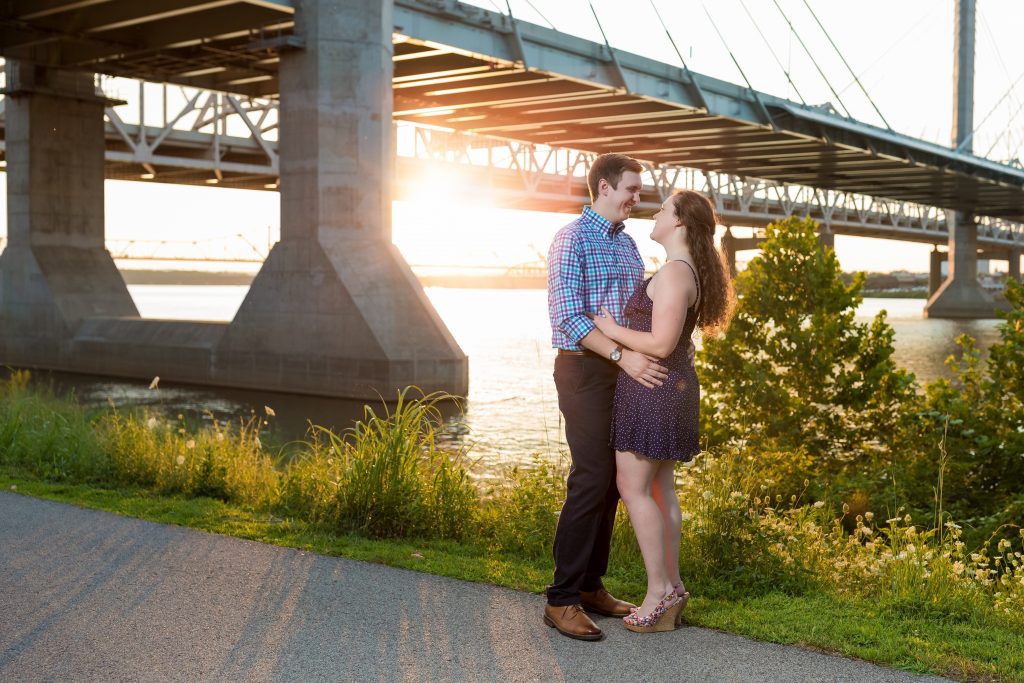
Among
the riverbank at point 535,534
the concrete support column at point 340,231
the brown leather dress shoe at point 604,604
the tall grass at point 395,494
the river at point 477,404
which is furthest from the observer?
the concrete support column at point 340,231

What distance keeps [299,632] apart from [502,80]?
26.9 metres

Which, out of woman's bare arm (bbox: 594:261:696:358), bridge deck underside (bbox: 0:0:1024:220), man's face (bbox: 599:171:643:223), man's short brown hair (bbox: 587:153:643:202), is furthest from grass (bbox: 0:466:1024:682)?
bridge deck underside (bbox: 0:0:1024:220)

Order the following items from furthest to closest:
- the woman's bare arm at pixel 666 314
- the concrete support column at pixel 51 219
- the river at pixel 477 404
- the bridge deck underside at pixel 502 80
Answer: the concrete support column at pixel 51 219 < the bridge deck underside at pixel 502 80 < the river at pixel 477 404 < the woman's bare arm at pixel 666 314

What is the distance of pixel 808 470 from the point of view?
31.6ft

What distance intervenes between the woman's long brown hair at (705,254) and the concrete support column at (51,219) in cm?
2465

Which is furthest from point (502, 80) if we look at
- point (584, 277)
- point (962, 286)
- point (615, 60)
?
point (962, 286)

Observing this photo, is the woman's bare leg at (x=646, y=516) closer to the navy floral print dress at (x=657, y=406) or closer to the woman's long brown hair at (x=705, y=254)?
the navy floral print dress at (x=657, y=406)

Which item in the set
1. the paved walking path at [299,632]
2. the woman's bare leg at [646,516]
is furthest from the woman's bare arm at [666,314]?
the paved walking path at [299,632]

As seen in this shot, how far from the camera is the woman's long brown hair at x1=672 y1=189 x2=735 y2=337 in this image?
479 centimetres

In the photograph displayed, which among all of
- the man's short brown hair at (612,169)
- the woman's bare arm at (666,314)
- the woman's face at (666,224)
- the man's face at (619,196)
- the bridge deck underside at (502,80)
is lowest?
the woman's bare arm at (666,314)

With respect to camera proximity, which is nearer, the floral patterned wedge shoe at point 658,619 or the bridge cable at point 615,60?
the floral patterned wedge shoe at point 658,619

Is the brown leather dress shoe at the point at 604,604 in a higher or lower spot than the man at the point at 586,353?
lower

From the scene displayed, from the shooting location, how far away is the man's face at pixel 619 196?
16.3 feet

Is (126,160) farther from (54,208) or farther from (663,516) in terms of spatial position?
(663,516)
